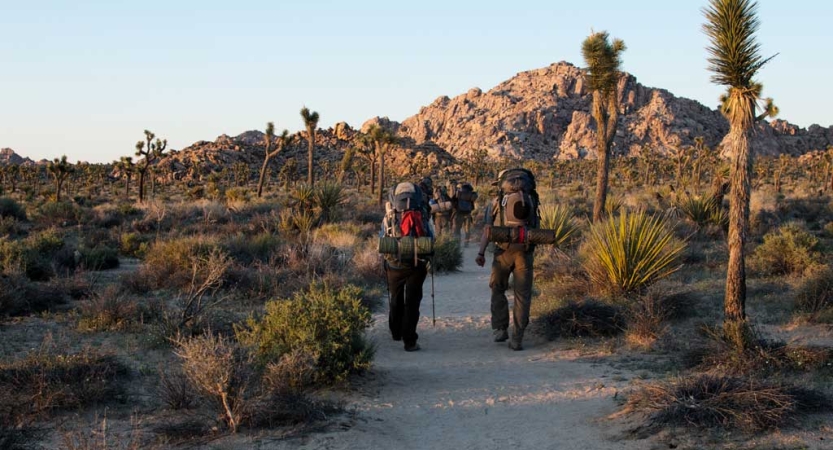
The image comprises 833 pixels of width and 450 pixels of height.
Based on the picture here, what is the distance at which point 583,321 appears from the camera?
8.14 metres

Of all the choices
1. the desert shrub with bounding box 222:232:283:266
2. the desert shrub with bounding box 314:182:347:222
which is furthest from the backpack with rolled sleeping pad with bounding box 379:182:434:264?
the desert shrub with bounding box 314:182:347:222

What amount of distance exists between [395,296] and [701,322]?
3.65 meters

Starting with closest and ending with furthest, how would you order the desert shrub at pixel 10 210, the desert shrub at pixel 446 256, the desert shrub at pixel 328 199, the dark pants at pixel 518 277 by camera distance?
1. the dark pants at pixel 518 277
2. the desert shrub at pixel 446 256
3. the desert shrub at pixel 328 199
4. the desert shrub at pixel 10 210

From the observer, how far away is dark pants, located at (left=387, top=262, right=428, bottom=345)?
764 centimetres

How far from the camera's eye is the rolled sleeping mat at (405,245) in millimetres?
7312

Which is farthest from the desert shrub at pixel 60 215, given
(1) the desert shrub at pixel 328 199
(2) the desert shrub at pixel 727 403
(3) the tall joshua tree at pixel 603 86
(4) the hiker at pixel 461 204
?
(2) the desert shrub at pixel 727 403

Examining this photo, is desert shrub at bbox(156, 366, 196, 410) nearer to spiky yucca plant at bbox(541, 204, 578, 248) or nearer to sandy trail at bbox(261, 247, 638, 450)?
sandy trail at bbox(261, 247, 638, 450)

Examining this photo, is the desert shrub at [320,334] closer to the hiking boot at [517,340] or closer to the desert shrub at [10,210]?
the hiking boot at [517,340]

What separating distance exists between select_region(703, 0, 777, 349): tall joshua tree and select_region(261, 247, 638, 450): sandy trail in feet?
5.74

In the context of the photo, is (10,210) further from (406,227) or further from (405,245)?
(405,245)

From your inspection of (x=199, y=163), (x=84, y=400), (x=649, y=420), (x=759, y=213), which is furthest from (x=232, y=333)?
(x=199, y=163)

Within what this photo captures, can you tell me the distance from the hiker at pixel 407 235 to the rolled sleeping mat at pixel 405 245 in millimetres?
36

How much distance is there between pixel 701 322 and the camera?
8172mm

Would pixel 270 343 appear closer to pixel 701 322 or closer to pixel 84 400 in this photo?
pixel 84 400
